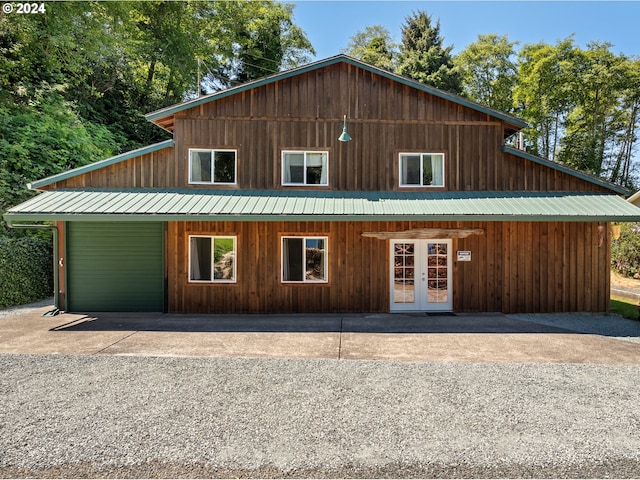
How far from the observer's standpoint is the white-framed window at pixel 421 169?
1041 cm

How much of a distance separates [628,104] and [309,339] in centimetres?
3371

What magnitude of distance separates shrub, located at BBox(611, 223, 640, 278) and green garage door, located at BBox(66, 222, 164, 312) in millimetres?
18645

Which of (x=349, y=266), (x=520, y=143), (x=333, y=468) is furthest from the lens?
(x=520, y=143)

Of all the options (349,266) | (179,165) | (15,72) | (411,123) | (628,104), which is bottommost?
(349,266)

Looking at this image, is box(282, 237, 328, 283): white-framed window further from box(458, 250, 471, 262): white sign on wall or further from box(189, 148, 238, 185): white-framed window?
box(458, 250, 471, 262): white sign on wall

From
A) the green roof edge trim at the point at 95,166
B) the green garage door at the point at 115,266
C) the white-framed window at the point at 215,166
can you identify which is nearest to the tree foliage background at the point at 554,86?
the white-framed window at the point at 215,166

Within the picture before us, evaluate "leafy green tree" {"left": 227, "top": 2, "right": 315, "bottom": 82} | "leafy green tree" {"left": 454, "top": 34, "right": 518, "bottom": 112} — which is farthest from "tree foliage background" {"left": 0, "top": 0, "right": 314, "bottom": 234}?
"leafy green tree" {"left": 454, "top": 34, "right": 518, "bottom": 112}

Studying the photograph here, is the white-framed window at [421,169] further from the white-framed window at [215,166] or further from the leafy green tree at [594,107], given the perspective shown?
the leafy green tree at [594,107]

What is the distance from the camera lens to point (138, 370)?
218 inches

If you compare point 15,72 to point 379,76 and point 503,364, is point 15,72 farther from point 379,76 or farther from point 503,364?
point 503,364

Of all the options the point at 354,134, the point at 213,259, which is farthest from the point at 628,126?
the point at 213,259

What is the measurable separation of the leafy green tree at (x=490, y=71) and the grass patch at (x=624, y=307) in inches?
943

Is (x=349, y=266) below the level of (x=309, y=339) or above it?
above

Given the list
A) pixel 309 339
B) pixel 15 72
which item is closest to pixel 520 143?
pixel 309 339
